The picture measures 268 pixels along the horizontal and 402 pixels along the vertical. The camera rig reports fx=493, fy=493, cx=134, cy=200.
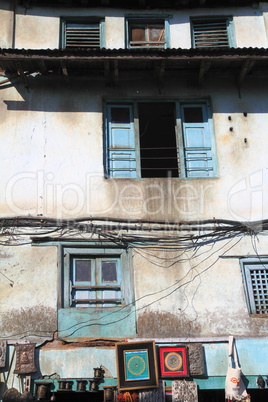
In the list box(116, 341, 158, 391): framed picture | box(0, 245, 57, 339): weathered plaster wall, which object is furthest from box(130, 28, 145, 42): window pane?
box(116, 341, 158, 391): framed picture

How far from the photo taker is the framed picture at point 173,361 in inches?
330

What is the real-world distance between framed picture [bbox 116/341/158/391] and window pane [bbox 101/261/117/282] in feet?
4.14

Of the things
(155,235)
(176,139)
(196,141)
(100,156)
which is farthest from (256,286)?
(100,156)

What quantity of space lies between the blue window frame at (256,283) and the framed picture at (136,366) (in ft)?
6.65

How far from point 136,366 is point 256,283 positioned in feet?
8.91

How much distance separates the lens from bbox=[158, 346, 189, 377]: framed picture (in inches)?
330

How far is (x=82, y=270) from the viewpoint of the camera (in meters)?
9.18

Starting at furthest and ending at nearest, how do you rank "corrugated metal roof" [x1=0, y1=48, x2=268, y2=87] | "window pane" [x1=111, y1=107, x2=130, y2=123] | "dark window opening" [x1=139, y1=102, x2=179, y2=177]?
"dark window opening" [x1=139, y1=102, x2=179, y2=177]
"window pane" [x1=111, y1=107, x2=130, y2=123]
"corrugated metal roof" [x1=0, y1=48, x2=268, y2=87]

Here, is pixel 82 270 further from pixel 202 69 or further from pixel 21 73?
pixel 202 69

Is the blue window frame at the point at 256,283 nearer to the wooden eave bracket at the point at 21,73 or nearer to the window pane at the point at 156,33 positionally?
the window pane at the point at 156,33

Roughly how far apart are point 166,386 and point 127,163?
4.35 meters

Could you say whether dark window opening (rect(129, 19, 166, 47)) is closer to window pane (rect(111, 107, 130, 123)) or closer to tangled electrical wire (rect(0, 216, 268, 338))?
window pane (rect(111, 107, 130, 123))

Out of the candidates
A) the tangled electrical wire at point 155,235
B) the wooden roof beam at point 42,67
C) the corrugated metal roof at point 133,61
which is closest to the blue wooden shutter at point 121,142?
the corrugated metal roof at point 133,61

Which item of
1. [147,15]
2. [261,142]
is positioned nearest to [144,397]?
[261,142]
